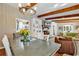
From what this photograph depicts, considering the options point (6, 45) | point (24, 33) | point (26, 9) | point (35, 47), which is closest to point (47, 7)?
point (26, 9)

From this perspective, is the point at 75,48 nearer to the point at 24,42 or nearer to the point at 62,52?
the point at 62,52

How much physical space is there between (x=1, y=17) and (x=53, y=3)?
70cm

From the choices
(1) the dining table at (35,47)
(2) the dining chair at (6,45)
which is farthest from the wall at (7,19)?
(1) the dining table at (35,47)

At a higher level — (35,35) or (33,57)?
(35,35)

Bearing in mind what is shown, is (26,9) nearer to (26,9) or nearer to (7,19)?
(26,9)

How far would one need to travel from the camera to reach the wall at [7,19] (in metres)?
1.32

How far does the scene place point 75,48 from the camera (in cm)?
144

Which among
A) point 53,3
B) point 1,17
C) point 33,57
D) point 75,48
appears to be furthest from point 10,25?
point 75,48

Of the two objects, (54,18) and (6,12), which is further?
(54,18)

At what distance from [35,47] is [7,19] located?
1.77 ft

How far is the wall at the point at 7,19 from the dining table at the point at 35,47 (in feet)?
0.63

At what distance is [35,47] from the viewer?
149 centimetres

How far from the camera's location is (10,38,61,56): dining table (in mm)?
1394

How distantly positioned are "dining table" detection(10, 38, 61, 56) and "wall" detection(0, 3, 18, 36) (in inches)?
7.5
